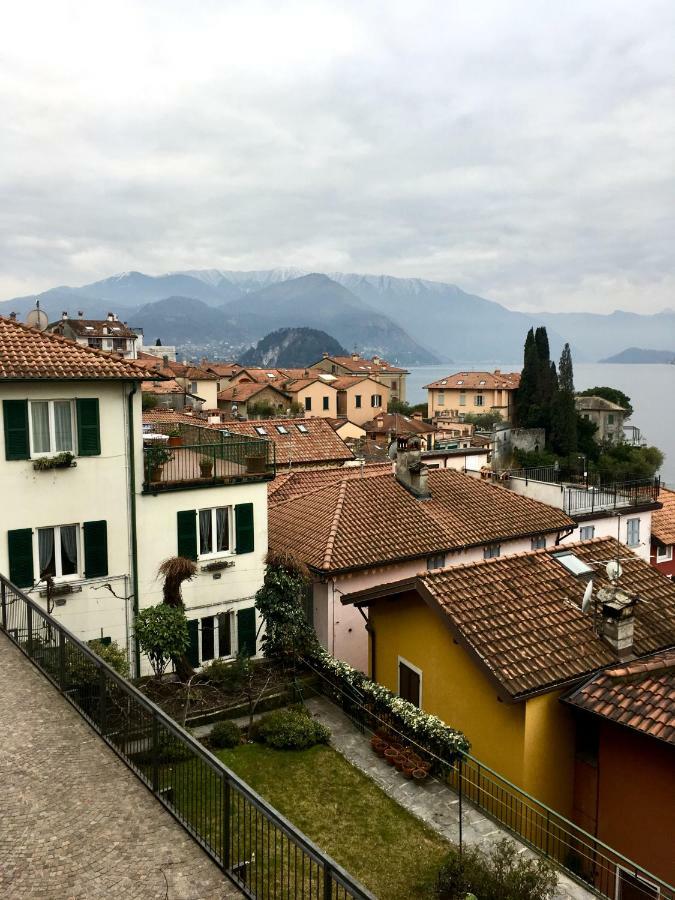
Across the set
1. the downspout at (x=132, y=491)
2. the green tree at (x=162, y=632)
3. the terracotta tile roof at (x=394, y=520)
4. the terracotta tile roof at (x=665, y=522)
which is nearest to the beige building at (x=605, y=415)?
the terracotta tile roof at (x=665, y=522)

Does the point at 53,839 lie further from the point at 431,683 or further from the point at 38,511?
the point at 38,511

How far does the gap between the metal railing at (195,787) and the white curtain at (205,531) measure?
7.76m

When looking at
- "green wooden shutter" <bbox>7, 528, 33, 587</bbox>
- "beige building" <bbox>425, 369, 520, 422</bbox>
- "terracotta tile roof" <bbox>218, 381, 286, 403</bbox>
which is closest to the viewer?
"green wooden shutter" <bbox>7, 528, 33, 587</bbox>

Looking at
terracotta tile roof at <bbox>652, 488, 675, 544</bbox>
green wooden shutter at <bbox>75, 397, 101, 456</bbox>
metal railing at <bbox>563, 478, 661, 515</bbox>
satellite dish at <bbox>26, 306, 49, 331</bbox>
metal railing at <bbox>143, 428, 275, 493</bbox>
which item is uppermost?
satellite dish at <bbox>26, 306, 49, 331</bbox>

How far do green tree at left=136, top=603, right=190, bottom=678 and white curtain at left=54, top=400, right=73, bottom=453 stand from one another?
450cm

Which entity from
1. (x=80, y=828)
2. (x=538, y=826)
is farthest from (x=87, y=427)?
(x=538, y=826)

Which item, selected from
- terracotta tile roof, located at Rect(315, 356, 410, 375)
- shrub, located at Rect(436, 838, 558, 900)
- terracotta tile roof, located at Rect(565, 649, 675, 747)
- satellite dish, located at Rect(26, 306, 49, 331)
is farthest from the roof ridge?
terracotta tile roof, located at Rect(315, 356, 410, 375)

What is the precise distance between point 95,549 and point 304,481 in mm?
11177

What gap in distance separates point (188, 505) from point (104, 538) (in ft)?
7.06

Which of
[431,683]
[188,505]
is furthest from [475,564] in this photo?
[188,505]

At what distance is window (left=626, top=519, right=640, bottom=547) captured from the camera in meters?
30.3

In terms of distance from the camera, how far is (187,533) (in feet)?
57.4

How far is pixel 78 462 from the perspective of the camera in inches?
639

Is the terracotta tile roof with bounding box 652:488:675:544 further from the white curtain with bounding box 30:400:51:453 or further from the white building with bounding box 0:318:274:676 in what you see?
the white curtain with bounding box 30:400:51:453
